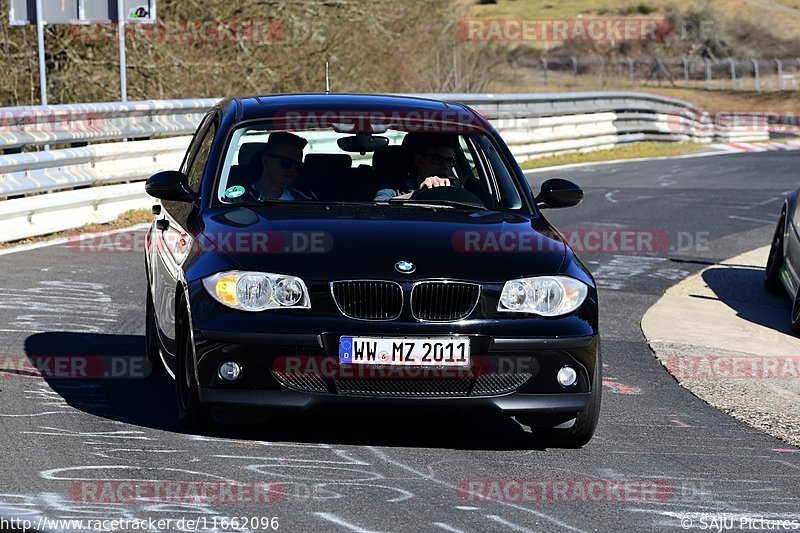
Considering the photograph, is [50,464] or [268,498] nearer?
[268,498]

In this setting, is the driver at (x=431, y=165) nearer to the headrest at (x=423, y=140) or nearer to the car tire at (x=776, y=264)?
→ the headrest at (x=423, y=140)

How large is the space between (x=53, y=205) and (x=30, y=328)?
15.9ft

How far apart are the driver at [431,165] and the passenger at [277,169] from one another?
0.54 m

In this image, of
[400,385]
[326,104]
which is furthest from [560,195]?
[400,385]

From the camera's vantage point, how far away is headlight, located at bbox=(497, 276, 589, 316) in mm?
6293

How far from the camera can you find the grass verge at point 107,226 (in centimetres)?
1348

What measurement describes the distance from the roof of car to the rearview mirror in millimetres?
190

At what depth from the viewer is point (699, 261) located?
1417 centimetres

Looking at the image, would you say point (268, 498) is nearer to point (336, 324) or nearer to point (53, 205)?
point (336, 324)

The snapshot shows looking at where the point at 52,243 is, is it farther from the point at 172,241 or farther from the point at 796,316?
the point at 796,316

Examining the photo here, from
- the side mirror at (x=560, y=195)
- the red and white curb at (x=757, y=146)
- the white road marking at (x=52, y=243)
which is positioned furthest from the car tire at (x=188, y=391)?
the red and white curb at (x=757, y=146)

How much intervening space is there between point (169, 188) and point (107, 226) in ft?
25.9

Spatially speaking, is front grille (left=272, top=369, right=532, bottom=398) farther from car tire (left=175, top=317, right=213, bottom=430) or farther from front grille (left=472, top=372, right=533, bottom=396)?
car tire (left=175, top=317, right=213, bottom=430)

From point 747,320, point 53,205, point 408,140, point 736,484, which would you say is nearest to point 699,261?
point 747,320
